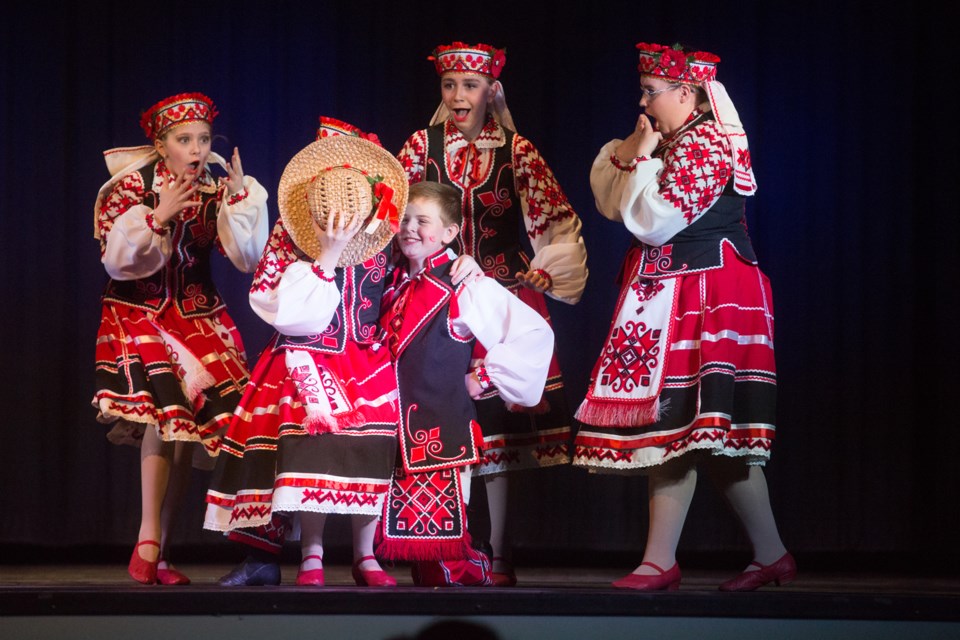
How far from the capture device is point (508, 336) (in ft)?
12.0

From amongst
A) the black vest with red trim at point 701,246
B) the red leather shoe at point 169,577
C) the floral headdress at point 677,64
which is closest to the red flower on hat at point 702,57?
the floral headdress at point 677,64

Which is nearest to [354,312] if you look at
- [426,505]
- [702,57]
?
[426,505]

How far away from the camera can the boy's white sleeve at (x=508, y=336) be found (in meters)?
3.63

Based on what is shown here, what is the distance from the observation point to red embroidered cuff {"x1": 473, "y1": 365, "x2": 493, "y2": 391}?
3.64 metres

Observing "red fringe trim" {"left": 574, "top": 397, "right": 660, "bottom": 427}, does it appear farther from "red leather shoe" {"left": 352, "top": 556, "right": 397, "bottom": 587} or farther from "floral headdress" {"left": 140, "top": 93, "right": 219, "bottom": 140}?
"floral headdress" {"left": 140, "top": 93, "right": 219, "bottom": 140}

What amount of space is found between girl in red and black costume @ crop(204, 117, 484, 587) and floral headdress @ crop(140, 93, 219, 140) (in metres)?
0.67

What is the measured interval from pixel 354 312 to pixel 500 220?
0.69m

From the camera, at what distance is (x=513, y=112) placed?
5.45 metres

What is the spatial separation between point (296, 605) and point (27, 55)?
339 centimetres

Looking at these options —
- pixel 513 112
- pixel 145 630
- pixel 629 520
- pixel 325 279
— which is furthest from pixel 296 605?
pixel 513 112

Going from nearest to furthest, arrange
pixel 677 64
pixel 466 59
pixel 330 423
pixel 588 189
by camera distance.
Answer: pixel 330 423, pixel 677 64, pixel 466 59, pixel 588 189

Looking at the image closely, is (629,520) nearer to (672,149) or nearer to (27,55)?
(672,149)

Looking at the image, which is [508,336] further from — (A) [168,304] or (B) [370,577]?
(A) [168,304]

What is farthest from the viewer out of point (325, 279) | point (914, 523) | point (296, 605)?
point (914, 523)
